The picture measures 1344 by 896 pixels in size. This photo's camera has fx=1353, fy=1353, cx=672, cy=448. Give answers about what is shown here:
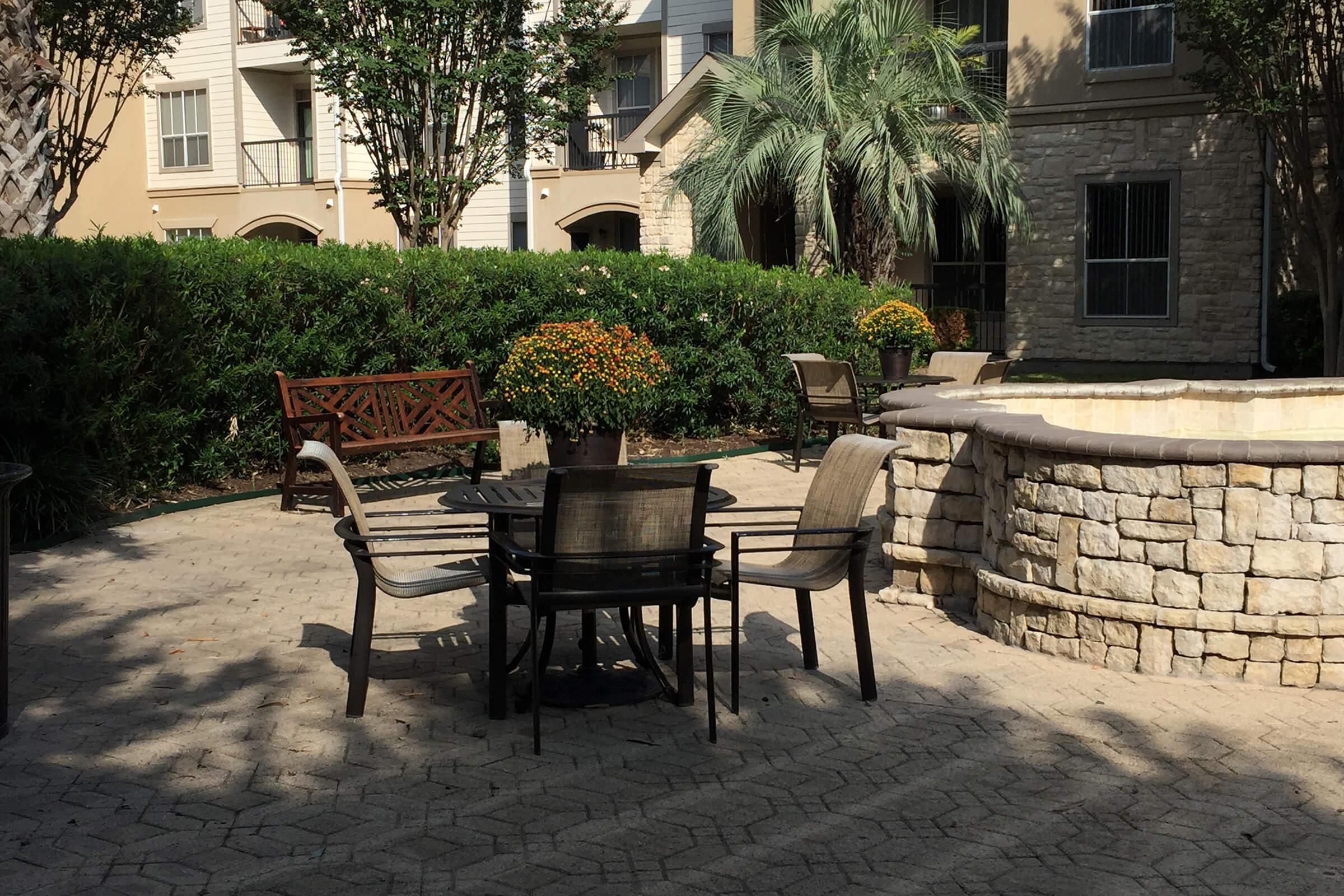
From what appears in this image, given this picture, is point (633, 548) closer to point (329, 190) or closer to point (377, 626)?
point (377, 626)

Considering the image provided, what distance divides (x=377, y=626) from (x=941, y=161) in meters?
16.0

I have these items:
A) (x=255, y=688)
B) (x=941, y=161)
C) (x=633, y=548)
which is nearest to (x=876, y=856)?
(x=633, y=548)

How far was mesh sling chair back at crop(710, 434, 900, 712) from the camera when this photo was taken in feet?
17.8

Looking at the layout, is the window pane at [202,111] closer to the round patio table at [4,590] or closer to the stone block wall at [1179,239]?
the stone block wall at [1179,239]

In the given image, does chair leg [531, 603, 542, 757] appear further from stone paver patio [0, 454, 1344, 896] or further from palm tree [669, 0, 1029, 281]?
palm tree [669, 0, 1029, 281]

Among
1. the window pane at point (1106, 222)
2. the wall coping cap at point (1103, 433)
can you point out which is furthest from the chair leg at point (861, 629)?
the window pane at point (1106, 222)

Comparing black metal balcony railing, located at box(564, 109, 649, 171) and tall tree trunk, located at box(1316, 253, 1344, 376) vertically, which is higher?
black metal balcony railing, located at box(564, 109, 649, 171)

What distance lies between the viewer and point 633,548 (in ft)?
16.2

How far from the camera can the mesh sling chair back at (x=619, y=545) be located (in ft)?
15.8

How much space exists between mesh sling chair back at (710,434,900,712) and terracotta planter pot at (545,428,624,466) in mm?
1479

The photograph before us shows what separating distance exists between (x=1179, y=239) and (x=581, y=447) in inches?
664

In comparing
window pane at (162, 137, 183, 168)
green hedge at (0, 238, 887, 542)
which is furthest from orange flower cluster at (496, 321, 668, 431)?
window pane at (162, 137, 183, 168)

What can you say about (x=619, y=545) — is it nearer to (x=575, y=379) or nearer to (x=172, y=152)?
(x=575, y=379)

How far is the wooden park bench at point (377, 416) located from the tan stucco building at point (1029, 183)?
37.8ft
